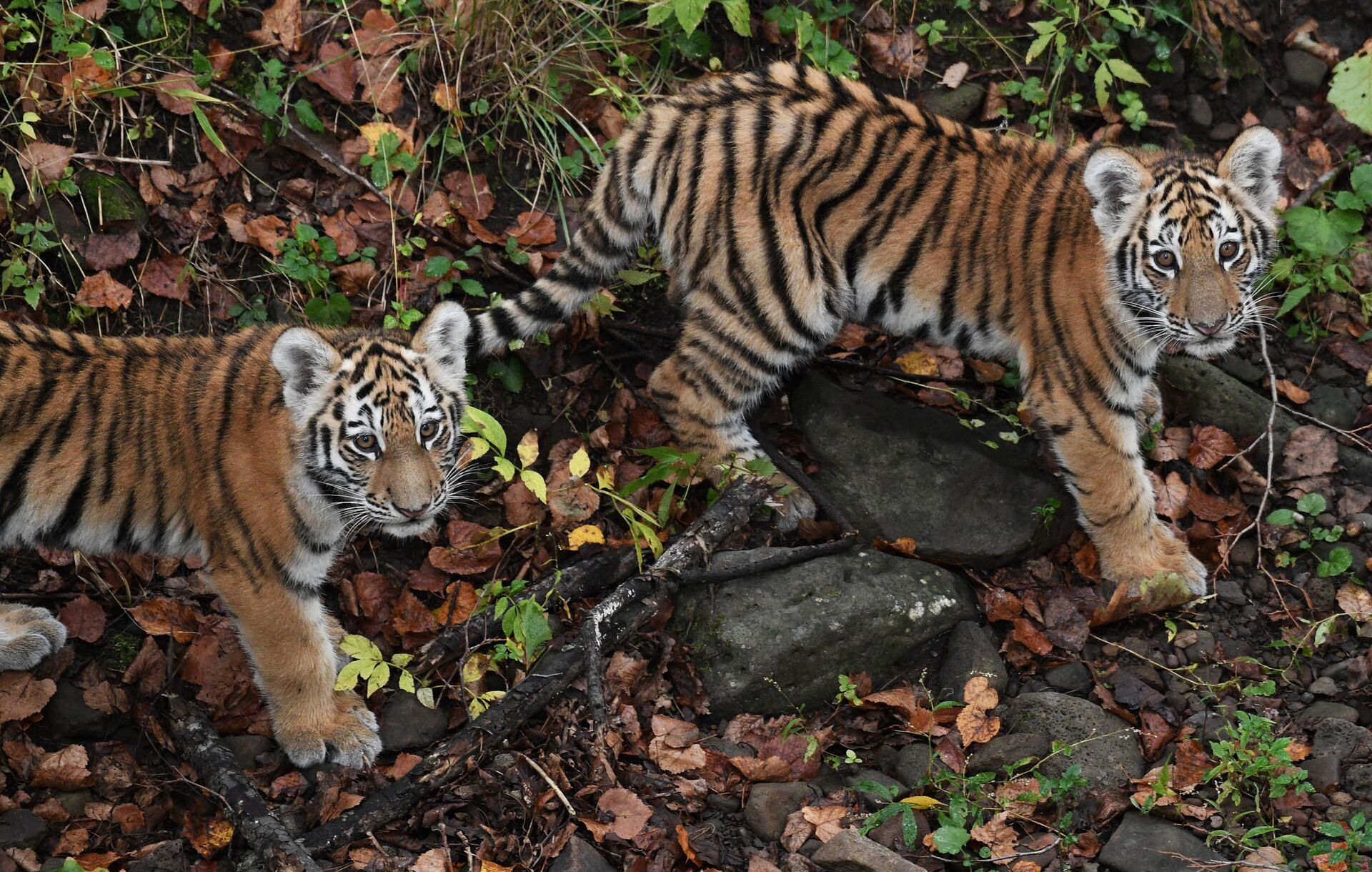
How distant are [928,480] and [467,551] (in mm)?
1908

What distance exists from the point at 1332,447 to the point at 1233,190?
4.84 ft

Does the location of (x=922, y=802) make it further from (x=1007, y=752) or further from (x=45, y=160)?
(x=45, y=160)

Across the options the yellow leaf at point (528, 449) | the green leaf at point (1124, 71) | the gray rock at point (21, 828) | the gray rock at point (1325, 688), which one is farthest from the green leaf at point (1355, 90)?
the gray rock at point (21, 828)

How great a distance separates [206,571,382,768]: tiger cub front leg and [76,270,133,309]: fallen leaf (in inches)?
62.4

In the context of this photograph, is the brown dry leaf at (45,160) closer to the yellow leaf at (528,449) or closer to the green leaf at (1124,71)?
the yellow leaf at (528,449)

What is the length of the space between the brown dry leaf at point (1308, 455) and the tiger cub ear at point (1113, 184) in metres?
1.49

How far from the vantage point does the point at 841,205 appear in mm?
5168

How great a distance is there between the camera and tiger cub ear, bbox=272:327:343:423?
13.1 ft

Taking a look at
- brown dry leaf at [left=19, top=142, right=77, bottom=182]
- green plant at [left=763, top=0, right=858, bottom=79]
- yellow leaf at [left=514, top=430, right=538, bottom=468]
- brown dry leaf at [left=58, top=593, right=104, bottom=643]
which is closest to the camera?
brown dry leaf at [left=58, top=593, right=104, bottom=643]

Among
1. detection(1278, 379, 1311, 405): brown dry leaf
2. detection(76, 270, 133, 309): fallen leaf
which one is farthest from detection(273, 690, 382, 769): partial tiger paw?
detection(1278, 379, 1311, 405): brown dry leaf

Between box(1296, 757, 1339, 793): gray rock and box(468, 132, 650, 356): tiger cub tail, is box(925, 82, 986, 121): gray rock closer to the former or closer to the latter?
box(468, 132, 650, 356): tiger cub tail

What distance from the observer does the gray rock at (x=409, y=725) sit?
4.57 meters

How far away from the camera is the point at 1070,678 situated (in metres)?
4.82

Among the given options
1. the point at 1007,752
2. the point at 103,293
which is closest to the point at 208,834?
the point at 103,293
